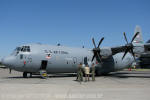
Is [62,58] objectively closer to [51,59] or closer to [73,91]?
[51,59]

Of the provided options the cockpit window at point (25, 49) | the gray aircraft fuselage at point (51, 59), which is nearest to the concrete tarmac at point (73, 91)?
the gray aircraft fuselage at point (51, 59)

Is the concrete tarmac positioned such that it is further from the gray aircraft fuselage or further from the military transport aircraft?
the military transport aircraft

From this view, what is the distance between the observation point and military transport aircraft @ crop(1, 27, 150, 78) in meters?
18.3

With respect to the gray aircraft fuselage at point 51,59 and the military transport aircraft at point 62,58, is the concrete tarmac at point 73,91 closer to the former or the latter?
the gray aircraft fuselage at point 51,59

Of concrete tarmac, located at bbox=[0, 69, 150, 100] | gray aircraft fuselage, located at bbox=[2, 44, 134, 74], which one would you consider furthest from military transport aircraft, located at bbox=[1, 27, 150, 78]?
concrete tarmac, located at bbox=[0, 69, 150, 100]

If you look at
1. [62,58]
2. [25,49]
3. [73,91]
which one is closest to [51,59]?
[62,58]

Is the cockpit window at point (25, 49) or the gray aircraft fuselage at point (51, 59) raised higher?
the cockpit window at point (25, 49)

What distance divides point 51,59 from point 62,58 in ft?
4.88

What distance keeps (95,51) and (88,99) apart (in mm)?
15737

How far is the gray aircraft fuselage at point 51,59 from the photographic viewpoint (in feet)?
59.6

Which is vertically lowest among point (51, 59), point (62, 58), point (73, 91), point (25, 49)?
point (73, 91)

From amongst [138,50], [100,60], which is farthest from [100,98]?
[138,50]

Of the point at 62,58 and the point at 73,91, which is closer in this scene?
the point at 73,91

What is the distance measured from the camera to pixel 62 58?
67.6 feet
